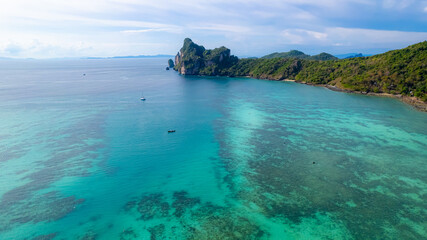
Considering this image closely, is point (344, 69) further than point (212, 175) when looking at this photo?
Yes

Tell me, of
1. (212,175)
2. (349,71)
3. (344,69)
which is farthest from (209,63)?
(212,175)

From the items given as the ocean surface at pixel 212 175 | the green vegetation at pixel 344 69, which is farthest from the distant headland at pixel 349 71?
the ocean surface at pixel 212 175

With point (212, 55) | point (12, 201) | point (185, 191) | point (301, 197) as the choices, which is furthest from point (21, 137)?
point (212, 55)

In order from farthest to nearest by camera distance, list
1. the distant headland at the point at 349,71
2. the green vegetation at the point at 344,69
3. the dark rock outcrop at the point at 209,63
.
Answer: the dark rock outcrop at the point at 209,63, the green vegetation at the point at 344,69, the distant headland at the point at 349,71

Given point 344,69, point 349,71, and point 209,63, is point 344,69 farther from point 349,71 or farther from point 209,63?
point 209,63

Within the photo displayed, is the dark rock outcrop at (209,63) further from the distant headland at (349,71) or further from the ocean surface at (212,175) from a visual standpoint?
the ocean surface at (212,175)

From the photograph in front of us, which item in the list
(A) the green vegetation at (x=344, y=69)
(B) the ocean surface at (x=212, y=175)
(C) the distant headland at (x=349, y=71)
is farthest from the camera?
(A) the green vegetation at (x=344, y=69)

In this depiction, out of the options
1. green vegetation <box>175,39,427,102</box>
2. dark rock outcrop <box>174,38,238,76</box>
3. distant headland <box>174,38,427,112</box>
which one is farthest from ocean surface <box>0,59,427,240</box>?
dark rock outcrop <box>174,38,238,76</box>
